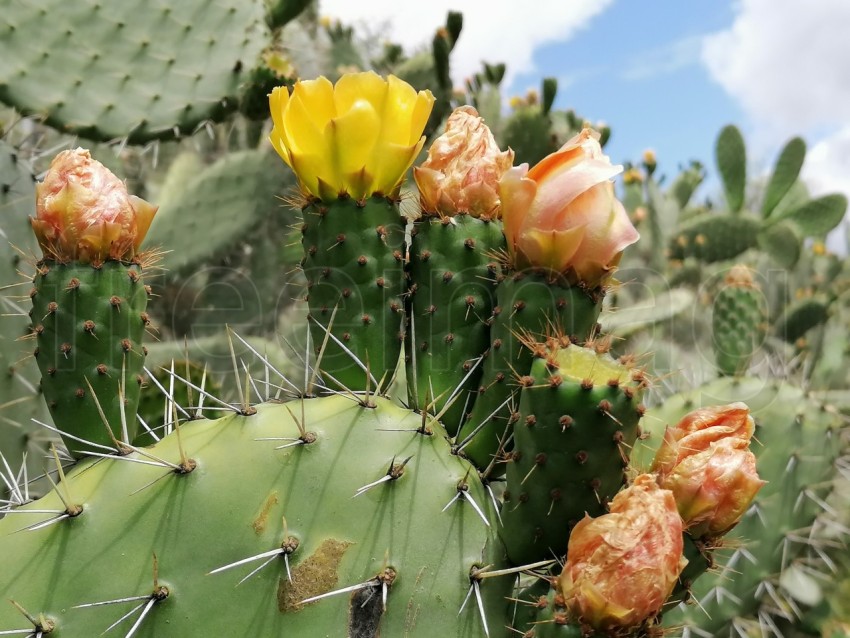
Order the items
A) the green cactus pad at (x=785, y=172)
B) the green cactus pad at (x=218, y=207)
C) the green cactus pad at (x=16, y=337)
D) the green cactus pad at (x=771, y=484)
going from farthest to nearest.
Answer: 1. the green cactus pad at (x=785, y=172)
2. the green cactus pad at (x=218, y=207)
3. the green cactus pad at (x=771, y=484)
4. the green cactus pad at (x=16, y=337)

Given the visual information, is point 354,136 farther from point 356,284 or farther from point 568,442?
point 568,442

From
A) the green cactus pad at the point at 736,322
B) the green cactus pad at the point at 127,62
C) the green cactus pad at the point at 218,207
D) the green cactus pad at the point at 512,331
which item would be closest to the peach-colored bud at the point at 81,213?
the green cactus pad at the point at 512,331

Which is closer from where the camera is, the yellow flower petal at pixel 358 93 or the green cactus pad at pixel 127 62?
the yellow flower petal at pixel 358 93

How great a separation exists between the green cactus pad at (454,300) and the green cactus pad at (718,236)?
3944 mm

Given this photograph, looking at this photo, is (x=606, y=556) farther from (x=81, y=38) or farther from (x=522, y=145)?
(x=522, y=145)

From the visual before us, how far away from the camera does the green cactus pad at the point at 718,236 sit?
15.6 feet

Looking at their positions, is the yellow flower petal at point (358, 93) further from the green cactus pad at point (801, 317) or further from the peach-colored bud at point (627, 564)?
the green cactus pad at point (801, 317)

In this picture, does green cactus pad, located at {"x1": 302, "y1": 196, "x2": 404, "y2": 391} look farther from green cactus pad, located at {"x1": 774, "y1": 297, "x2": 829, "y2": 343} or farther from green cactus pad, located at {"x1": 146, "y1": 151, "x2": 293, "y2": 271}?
green cactus pad, located at {"x1": 774, "y1": 297, "x2": 829, "y2": 343}

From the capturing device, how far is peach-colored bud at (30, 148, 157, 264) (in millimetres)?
1183

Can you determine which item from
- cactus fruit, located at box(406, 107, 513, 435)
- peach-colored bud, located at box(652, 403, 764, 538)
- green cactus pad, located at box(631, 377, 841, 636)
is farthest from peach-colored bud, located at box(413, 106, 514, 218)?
green cactus pad, located at box(631, 377, 841, 636)

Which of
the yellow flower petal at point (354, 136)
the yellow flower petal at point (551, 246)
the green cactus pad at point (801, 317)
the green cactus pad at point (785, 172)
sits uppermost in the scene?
the yellow flower petal at point (354, 136)

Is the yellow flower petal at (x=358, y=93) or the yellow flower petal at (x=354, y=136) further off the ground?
the yellow flower petal at (x=358, y=93)

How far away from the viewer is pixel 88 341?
122 centimetres

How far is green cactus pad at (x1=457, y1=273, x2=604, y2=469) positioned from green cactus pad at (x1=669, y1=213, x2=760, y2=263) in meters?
4.00
